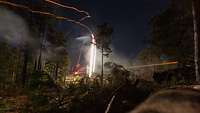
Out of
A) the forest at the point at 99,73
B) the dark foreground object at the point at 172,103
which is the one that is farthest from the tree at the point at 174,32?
the dark foreground object at the point at 172,103

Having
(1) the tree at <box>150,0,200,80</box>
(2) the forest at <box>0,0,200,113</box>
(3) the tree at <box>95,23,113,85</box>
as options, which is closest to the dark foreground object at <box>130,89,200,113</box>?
(2) the forest at <box>0,0,200,113</box>

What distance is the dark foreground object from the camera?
3923 millimetres

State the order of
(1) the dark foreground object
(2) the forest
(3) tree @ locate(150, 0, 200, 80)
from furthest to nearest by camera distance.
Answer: (3) tree @ locate(150, 0, 200, 80) < (2) the forest < (1) the dark foreground object

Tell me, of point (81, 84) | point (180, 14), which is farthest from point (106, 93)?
point (180, 14)

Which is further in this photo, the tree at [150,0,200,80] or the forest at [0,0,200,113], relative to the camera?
the tree at [150,0,200,80]

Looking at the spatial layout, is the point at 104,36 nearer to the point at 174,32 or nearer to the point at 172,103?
the point at 174,32

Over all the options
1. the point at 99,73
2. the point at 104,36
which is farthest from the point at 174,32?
the point at 104,36

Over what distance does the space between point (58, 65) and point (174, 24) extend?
46689 millimetres

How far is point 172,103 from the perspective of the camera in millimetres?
3992

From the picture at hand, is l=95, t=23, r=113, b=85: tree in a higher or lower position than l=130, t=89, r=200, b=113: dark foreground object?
higher

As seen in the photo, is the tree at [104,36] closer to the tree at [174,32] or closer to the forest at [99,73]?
the forest at [99,73]

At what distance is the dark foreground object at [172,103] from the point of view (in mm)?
3923

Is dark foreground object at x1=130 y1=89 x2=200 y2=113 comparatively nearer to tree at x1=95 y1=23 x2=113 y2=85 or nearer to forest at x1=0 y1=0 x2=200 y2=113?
forest at x1=0 y1=0 x2=200 y2=113

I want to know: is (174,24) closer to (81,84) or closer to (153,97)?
(81,84)
